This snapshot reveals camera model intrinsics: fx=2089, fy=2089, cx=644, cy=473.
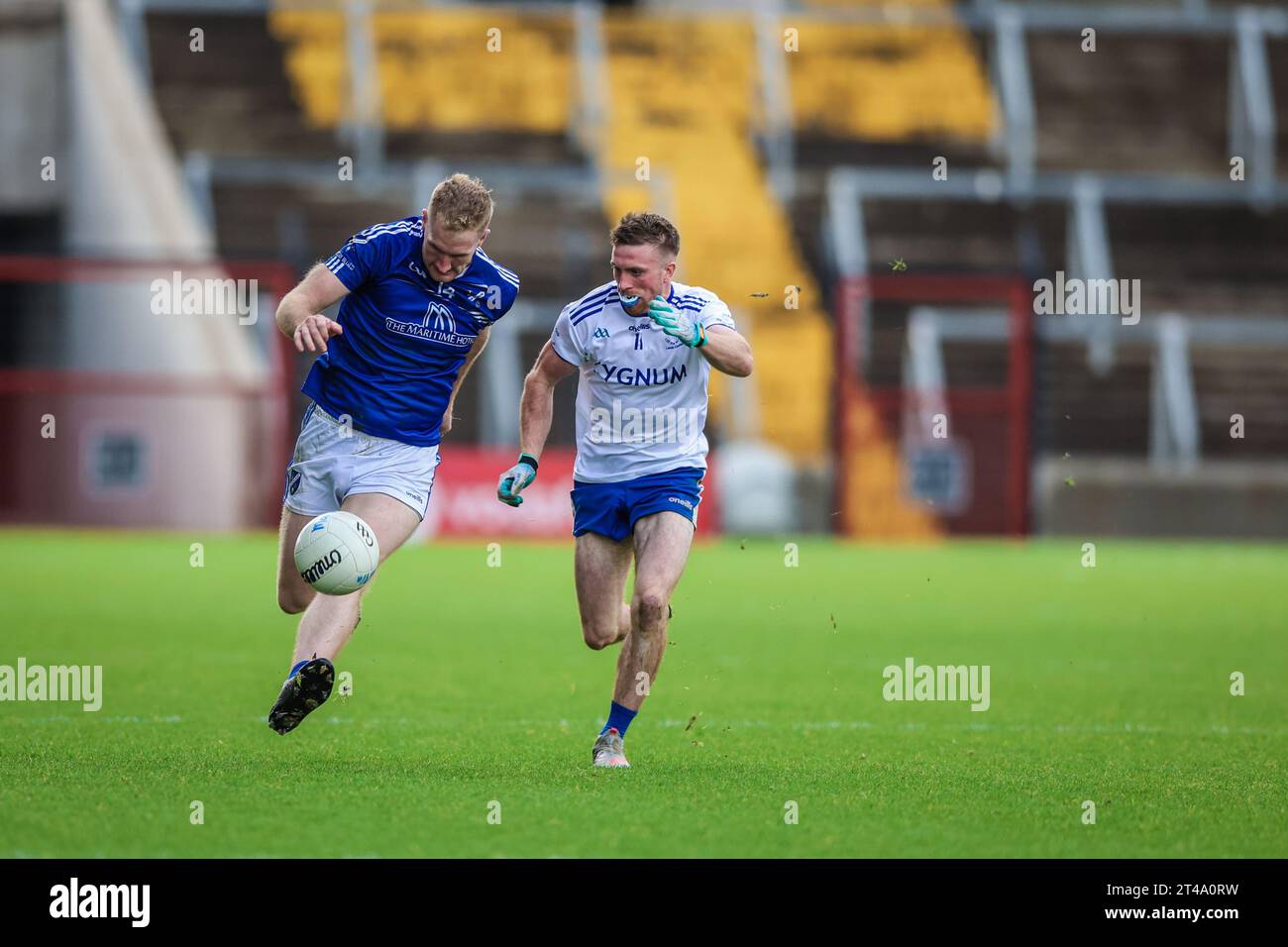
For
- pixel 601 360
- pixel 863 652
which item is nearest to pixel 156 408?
pixel 863 652

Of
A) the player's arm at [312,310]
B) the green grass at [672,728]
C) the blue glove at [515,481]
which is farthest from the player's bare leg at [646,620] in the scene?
the player's arm at [312,310]

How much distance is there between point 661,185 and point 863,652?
1508 centimetres

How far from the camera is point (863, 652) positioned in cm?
1286

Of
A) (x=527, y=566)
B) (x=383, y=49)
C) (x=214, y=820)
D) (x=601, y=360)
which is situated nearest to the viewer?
A: (x=214, y=820)

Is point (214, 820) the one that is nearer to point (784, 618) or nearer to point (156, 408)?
point (784, 618)

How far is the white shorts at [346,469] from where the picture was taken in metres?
8.81

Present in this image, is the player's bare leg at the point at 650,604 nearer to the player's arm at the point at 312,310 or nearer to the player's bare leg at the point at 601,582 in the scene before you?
the player's bare leg at the point at 601,582

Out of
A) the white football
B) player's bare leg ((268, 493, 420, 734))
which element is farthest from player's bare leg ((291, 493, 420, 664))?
the white football

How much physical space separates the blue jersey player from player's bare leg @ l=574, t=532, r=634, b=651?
756mm

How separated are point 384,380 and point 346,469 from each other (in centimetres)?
41

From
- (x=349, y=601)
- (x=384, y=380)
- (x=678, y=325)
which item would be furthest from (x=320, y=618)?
(x=678, y=325)

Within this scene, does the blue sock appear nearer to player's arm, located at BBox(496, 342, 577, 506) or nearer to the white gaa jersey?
the white gaa jersey

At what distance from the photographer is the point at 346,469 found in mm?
8836
